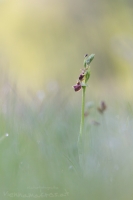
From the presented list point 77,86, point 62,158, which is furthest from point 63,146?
point 77,86

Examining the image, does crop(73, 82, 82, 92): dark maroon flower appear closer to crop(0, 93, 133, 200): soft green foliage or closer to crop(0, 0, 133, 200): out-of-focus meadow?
crop(0, 0, 133, 200): out-of-focus meadow

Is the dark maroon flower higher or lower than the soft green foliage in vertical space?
higher

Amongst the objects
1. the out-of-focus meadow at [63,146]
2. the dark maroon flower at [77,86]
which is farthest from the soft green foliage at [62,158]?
the dark maroon flower at [77,86]

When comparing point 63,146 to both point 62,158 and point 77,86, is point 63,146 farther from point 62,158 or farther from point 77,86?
point 77,86

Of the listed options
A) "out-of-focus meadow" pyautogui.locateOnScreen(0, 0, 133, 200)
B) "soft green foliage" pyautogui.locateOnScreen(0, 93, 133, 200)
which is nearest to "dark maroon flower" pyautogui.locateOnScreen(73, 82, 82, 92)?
"out-of-focus meadow" pyautogui.locateOnScreen(0, 0, 133, 200)

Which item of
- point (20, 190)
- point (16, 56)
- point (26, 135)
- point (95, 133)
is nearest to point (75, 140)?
point (95, 133)

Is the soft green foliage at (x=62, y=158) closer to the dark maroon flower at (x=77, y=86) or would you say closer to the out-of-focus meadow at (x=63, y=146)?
the out-of-focus meadow at (x=63, y=146)

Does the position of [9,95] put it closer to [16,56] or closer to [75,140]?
[75,140]

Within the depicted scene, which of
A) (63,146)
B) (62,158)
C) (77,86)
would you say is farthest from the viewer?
(77,86)
